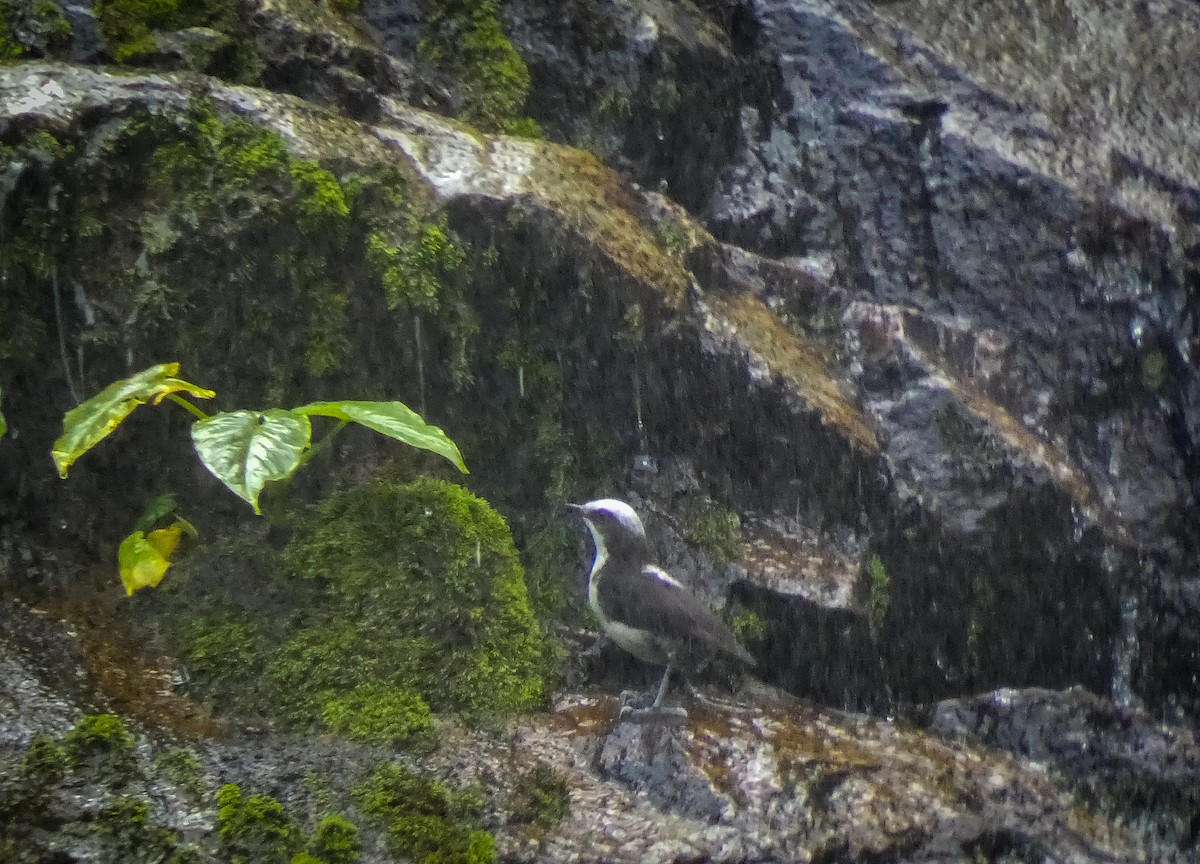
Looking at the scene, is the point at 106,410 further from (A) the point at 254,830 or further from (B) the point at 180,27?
(B) the point at 180,27

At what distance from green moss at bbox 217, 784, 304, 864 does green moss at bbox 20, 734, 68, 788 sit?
0.48m

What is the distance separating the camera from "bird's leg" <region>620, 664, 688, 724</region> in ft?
13.9

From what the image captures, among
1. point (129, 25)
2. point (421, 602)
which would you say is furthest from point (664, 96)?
point (421, 602)

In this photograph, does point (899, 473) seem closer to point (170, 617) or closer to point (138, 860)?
point (170, 617)

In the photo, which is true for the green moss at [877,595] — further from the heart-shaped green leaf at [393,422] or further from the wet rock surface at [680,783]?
the heart-shaped green leaf at [393,422]

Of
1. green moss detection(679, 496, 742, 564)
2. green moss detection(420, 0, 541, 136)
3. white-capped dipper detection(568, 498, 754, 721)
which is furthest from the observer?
green moss detection(420, 0, 541, 136)

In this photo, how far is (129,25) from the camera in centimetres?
488

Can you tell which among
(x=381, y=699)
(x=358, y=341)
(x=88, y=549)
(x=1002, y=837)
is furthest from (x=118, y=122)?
(x=1002, y=837)

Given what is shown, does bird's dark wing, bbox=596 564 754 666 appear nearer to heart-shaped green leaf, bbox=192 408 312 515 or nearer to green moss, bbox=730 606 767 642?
green moss, bbox=730 606 767 642

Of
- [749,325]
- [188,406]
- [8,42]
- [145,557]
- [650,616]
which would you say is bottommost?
[650,616]

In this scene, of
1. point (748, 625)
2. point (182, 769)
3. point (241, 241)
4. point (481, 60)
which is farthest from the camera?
point (481, 60)

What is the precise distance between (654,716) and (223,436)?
2.14 meters

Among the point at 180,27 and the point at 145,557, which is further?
the point at 180,27

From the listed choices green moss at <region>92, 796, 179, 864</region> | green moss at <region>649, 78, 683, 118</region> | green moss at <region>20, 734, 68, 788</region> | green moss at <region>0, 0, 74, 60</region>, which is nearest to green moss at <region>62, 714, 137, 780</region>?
green moss at <region>20, 734, 68, 788</region>
